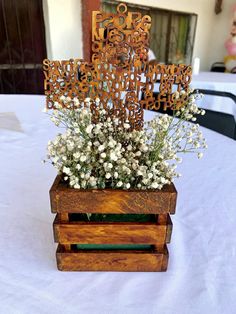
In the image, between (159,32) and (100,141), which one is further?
(159,32)

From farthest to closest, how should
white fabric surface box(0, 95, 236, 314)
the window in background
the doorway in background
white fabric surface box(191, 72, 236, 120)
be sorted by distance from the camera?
the window in background → the doorway in background → white fabric surface box(191, 72, 236, 120) → white fabric surface box(0, 95, 236, 314)

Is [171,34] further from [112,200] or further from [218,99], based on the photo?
[112,200]

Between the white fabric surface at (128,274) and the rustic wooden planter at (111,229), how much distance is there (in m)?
0.02

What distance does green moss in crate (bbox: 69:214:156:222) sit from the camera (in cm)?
48

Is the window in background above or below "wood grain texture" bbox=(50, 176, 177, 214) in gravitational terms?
above

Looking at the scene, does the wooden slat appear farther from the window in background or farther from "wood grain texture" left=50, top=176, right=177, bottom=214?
the window in background

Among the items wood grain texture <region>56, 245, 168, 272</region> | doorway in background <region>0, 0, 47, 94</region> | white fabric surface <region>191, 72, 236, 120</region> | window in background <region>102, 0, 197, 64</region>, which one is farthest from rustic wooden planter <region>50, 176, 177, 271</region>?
window in background <region>102, 0, 197, 64</region>

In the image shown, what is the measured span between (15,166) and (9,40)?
2407mm

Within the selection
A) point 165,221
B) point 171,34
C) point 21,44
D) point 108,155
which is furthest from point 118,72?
point 171,34

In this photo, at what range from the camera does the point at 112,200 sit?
0.44 m

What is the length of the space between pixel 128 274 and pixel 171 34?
4901 mm

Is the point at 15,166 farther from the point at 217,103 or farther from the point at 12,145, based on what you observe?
the point at 217,103

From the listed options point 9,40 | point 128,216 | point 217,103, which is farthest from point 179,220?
point 9,40

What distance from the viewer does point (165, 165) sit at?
458 mm
